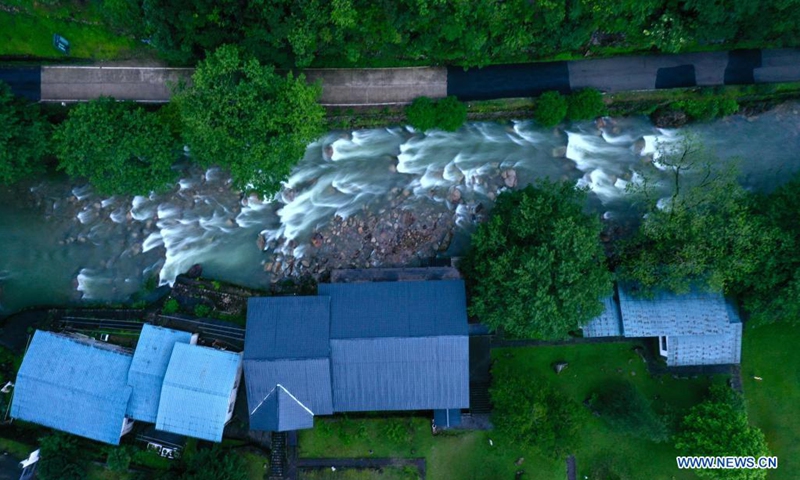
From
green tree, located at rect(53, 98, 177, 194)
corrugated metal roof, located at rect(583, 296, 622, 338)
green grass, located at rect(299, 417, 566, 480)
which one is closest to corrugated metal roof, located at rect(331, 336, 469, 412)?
green grass, located at rect(299, 417, 566, 480)

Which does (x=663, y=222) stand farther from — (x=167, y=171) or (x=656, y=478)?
(x=167, y=171)

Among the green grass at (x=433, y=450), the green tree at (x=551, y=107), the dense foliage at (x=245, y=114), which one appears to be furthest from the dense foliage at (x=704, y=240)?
the dense foliage at (x=245, y=114)

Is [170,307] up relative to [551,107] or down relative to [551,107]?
down

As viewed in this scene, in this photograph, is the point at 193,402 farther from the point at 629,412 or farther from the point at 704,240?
the point at 704,240

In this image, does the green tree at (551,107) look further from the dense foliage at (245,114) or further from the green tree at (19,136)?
the green tree at (19,136)

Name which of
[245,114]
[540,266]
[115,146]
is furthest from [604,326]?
[115,146]

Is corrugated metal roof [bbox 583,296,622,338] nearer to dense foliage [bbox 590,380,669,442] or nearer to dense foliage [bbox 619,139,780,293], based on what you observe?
dense foliage [bbox 619,139,780,293]
